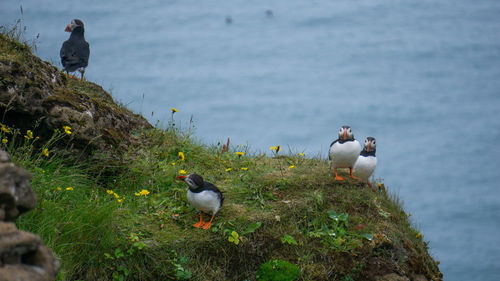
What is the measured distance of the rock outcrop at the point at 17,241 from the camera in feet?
7.39

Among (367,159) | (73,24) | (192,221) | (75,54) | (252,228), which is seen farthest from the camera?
(73,24)

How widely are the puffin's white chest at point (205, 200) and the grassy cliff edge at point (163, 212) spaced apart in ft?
0.92

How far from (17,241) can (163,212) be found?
3.04 m

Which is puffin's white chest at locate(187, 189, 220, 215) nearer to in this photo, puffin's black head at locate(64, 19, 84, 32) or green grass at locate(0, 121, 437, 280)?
green grass at locate(0, 121, 437, 280)

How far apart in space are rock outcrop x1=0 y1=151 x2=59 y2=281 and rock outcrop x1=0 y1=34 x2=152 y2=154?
253 cm

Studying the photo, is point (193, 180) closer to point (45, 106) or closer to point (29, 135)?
point (29, 135)

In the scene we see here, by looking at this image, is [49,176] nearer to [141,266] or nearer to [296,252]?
[141,266]

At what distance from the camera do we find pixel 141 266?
15.4 ft

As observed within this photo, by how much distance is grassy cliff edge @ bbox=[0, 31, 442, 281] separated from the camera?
4.62 metres

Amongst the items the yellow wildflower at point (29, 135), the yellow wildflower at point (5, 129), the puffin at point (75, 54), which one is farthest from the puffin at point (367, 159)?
the puffin at point (75, 54)

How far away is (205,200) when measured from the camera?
4797 millimetres

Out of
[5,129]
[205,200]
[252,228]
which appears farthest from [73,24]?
[252,228]

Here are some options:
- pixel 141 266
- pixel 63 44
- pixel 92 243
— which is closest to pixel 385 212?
pixel 141 266

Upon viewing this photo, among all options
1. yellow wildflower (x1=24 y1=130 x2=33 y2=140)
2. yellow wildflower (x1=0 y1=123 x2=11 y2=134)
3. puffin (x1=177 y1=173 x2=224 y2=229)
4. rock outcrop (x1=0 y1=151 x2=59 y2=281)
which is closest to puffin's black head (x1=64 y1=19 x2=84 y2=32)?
yellow wildflower (x1=0 y1=123 x2=11 y2=134)
